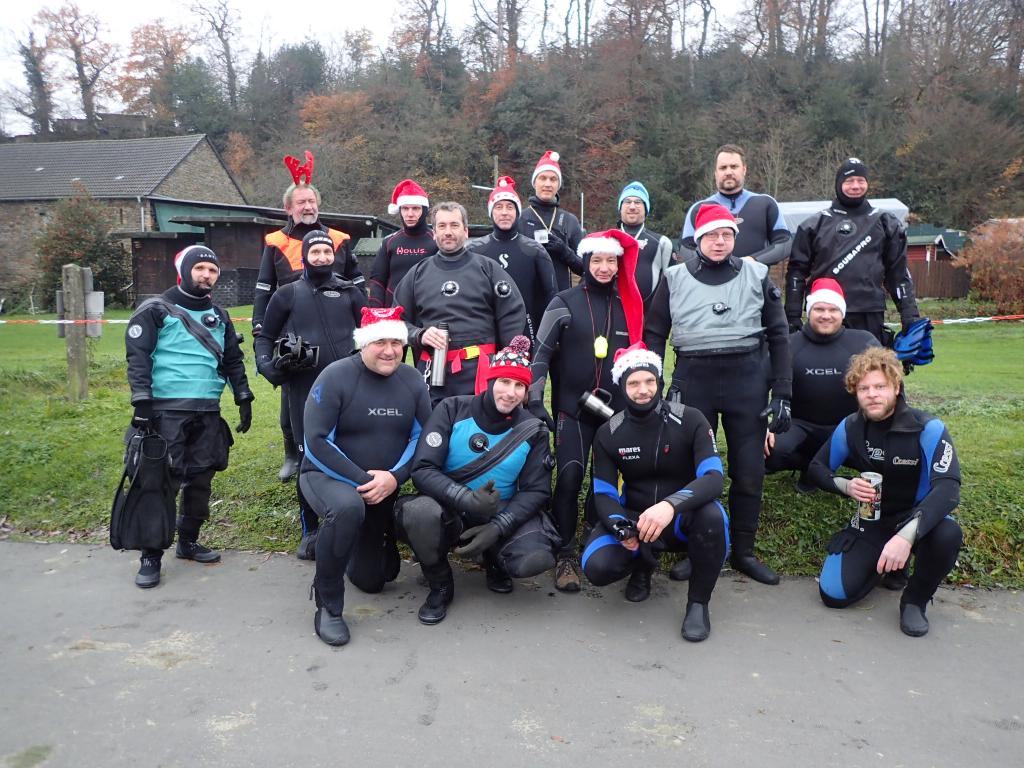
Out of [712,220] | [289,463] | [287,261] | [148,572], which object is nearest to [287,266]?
[287,261]

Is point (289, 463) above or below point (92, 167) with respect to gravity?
below

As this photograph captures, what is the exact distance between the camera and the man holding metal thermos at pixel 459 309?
5.28 m

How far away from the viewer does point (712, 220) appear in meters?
4.92

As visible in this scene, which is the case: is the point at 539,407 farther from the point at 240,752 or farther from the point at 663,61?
the point at 663,61

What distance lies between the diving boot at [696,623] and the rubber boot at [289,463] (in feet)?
11.0

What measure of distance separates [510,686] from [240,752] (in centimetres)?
117

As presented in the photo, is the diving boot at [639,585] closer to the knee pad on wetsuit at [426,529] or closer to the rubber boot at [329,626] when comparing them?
the knee pad on wetsuit at [426,529]

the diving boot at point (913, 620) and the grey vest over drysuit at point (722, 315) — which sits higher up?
the grey vest over drysuit at point (722, 315)

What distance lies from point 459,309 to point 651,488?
1.75m

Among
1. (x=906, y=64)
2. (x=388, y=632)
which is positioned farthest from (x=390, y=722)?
(x=906, y=64)

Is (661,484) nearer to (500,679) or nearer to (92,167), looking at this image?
(500,679)

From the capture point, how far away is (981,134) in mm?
33562

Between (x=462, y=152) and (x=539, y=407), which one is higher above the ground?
(x=462, y=152)

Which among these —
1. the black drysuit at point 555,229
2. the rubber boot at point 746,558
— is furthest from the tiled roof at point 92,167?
the rubber boot at point 746,558
